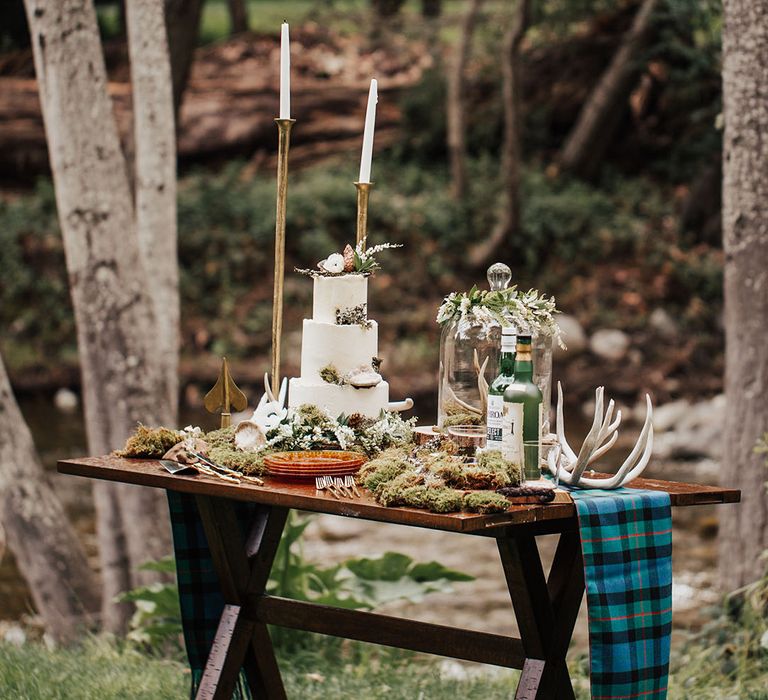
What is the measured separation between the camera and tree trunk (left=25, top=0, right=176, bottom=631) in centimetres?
471

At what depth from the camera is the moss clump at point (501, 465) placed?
2.51 meters

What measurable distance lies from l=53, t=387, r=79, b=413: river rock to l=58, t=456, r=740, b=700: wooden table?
7.00m

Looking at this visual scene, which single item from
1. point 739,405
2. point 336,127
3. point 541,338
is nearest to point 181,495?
point 541,338

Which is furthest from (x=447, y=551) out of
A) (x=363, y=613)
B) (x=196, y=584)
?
(x=363, y=613)

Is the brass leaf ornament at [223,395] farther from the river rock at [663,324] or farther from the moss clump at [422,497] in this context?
the river rock at [663,324]

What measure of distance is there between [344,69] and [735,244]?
10518 mm

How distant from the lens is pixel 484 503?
2352 millimetres

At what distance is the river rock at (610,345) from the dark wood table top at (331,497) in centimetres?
809

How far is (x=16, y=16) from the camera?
36.0ft

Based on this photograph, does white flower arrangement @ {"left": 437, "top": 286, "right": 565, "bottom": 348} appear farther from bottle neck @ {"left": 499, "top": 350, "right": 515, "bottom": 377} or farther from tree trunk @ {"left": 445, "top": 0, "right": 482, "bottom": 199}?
tree trunk @ {"left": 445, "top": 0, "right": 482, "bottom": 199}

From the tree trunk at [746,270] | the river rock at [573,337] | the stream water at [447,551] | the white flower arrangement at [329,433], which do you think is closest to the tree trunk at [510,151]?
the river rock at [573,337]

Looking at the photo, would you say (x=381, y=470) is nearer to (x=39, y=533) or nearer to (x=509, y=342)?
(x=509, y=342)

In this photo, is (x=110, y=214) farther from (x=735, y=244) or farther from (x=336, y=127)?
(x=336, y=127)

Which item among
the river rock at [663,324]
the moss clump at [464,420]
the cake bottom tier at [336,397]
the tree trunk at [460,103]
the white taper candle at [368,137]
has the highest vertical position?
the tree trunk at [460,103]
